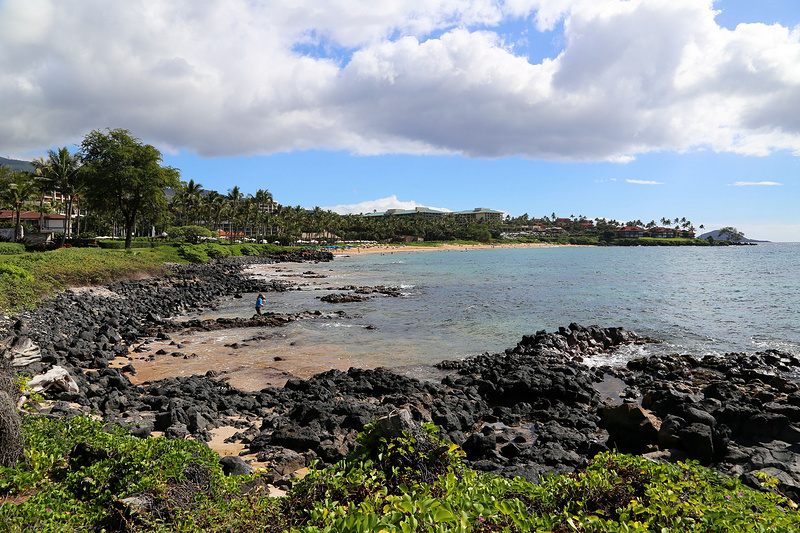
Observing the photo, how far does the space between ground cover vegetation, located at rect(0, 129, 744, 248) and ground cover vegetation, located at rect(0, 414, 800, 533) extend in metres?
48.4

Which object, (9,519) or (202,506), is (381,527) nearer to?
(202,506)

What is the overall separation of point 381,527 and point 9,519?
3.67 meters

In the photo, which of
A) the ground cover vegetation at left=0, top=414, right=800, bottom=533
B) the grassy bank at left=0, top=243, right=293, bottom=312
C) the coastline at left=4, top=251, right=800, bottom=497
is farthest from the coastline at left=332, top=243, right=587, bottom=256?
the ground cover vegetation at left=0, top=414, right=800, bottom=533

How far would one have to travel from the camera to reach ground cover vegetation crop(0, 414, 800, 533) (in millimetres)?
3936

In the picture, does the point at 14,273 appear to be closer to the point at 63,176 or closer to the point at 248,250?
the point at 63,176

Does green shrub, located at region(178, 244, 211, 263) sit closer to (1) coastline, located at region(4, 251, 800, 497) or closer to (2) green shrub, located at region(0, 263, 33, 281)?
(2) green shrub, located at region(0, 263, 33, 281)

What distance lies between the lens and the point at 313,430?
373 inches

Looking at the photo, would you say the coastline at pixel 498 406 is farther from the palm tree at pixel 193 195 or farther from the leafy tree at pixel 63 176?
the palm tree at pixel 193 195

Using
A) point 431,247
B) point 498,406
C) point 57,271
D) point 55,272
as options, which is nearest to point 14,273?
point 55,272

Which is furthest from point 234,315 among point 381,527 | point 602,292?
point 602,292

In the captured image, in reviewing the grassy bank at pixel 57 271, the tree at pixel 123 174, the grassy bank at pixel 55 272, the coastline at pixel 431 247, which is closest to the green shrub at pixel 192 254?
the grassy bank at pixel 57 271

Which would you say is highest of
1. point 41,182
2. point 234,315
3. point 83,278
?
point 41,182

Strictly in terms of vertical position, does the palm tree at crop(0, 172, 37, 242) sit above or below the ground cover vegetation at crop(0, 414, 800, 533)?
above

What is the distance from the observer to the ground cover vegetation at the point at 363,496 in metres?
3.94
